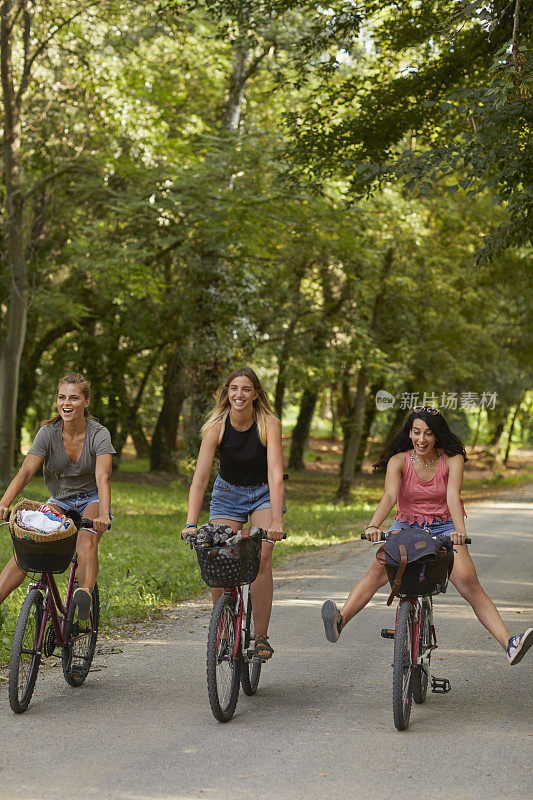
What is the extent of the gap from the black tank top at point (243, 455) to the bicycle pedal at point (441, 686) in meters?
1.68

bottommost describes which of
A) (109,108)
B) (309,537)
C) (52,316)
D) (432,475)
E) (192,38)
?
(309,537)

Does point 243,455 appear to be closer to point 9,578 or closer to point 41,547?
point 41,547

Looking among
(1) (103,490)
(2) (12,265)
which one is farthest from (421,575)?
(2) (12,265)

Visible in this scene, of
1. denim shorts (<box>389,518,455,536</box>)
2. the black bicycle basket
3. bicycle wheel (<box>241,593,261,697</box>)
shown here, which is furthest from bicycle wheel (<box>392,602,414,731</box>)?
bicycle wheel (<box>241,593,261,697</box>)

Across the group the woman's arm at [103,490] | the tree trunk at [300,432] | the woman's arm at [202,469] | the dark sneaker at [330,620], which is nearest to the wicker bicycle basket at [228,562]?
the woman's arm at [202,469]

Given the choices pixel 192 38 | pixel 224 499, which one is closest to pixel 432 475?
pixel 224 499

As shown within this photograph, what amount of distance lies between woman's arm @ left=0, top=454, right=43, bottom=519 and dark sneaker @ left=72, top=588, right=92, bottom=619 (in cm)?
66

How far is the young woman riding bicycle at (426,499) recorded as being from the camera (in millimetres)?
5730

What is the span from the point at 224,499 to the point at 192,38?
2078 centimetres

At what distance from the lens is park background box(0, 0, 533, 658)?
37.0 ft

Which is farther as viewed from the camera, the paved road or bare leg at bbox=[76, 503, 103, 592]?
bare leg at bbox=[76, 503, 103, 592]

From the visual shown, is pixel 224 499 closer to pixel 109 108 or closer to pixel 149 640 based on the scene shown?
pixel 149 640

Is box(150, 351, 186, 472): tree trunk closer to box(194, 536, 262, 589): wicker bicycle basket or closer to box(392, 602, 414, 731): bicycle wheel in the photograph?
box(194, 536, 262, 589): wicker bicycle basket

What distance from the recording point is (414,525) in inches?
231
